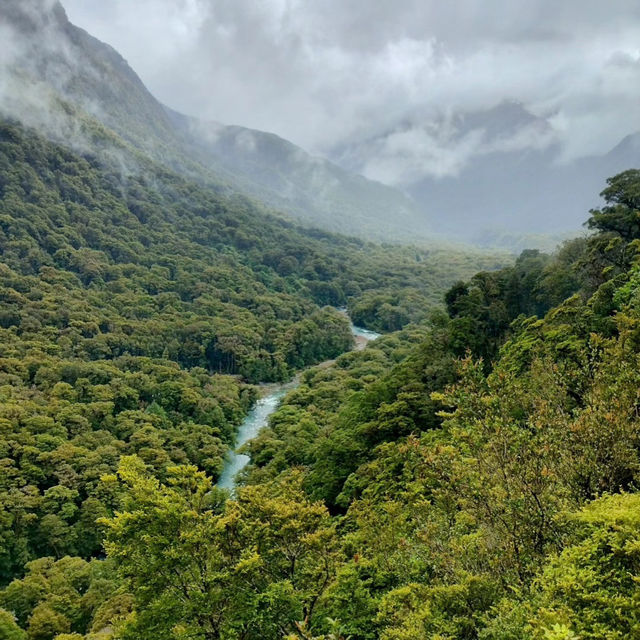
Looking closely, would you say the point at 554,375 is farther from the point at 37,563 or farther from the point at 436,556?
the point at 37,563

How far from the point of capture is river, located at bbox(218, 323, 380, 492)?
5050 centimetres

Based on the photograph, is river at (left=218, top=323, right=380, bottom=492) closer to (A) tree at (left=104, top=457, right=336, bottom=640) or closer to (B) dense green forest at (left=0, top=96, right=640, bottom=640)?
(B) dense green forest at (left=0, top=96, right=640, bottom=640)

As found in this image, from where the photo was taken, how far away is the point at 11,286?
79.5 m

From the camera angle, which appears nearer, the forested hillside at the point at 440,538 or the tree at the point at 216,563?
the forested hillside at the point at 440,538

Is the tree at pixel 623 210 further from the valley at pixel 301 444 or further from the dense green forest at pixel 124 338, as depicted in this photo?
the dense green forest at pixel 124 338

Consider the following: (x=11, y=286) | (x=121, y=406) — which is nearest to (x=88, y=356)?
(x=121, y=406)

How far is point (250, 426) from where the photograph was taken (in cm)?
6406

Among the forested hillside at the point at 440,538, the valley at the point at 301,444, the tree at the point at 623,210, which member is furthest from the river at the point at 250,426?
the tree at the point at 623,210

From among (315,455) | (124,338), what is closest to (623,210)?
(315,455)

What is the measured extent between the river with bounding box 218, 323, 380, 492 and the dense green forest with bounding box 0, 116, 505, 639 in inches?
71.8

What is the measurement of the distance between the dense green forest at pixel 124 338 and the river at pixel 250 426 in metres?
1.82

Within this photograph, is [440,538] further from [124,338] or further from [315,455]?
[124,338]

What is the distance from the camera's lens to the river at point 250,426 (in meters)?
50.5

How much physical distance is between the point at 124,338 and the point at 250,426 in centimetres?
2559
